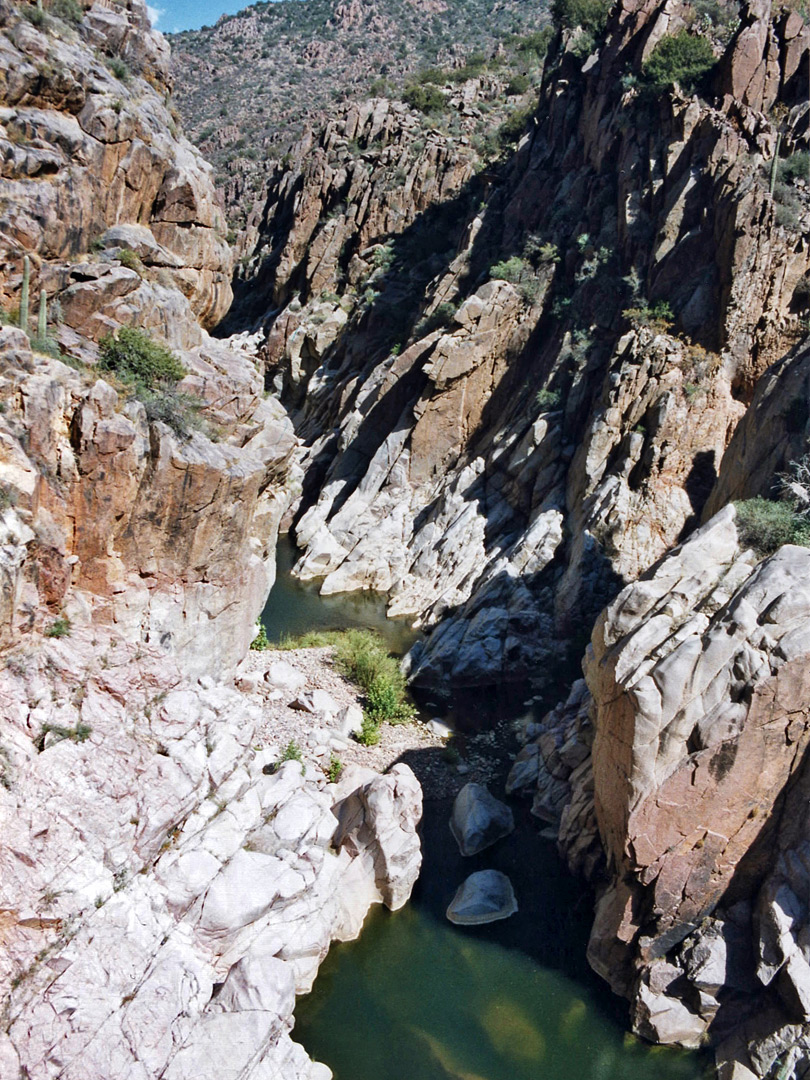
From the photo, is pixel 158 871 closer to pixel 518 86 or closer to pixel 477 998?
pixel 477 998

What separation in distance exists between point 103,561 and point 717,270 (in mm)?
25296

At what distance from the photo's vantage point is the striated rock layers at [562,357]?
2961cm

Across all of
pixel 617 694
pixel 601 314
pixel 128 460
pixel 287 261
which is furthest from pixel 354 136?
pixel 617 694

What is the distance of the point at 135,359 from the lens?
1864 cm

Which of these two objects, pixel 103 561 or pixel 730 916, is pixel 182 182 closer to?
pixel 103 561

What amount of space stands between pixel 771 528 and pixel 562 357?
20460 millimetres

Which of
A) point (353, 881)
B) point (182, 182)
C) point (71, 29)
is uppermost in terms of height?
point (71, 29)

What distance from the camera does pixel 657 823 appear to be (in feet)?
50.4

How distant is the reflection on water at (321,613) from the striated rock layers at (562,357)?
3.22 feet

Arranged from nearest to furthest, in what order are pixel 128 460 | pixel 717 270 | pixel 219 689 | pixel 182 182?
pixel 128 460 < pixel 219 689 < pixel 182 182 < pixel 717 270

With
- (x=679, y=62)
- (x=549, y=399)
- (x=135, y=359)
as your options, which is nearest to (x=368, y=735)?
(x=135, y=359)

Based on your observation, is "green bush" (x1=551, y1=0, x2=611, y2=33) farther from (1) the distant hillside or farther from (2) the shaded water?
(2) the shaded water

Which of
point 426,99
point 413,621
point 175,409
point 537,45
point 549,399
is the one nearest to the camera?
point 175,409

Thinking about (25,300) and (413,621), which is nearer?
(25,300)
